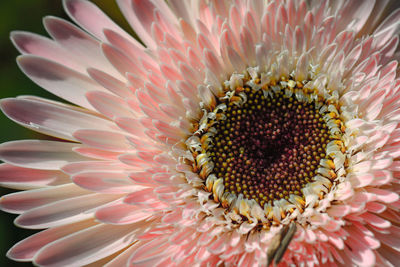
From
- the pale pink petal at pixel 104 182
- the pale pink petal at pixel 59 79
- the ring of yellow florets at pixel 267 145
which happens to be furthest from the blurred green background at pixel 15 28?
the ring of yellow florets at pixel 267 145

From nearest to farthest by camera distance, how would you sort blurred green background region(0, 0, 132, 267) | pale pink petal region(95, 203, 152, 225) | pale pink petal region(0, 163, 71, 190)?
pale pink petal region(95, 203, 152, 225)
pale pink petal region(0, 163, 71, 190)
blurred green background region(0, 0, 132, 267)

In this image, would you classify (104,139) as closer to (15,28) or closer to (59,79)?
(59,79)

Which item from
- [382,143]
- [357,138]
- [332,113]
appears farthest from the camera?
[332,113]

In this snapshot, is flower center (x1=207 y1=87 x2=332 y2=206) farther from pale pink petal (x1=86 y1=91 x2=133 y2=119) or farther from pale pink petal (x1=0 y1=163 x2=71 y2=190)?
pale pink petal (x1=0 y1=163 x2=71 y2=190)

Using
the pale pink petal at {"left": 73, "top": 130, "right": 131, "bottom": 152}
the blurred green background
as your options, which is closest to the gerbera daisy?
the pale pink petal at {"left": 73, "top": 130, "right": 131, "bottom": 152}

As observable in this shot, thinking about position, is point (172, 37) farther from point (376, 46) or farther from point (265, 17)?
point (376, 46)

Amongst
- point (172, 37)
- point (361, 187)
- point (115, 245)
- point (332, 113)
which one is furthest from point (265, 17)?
point (115, 245)

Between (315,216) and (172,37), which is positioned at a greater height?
(172,37)
